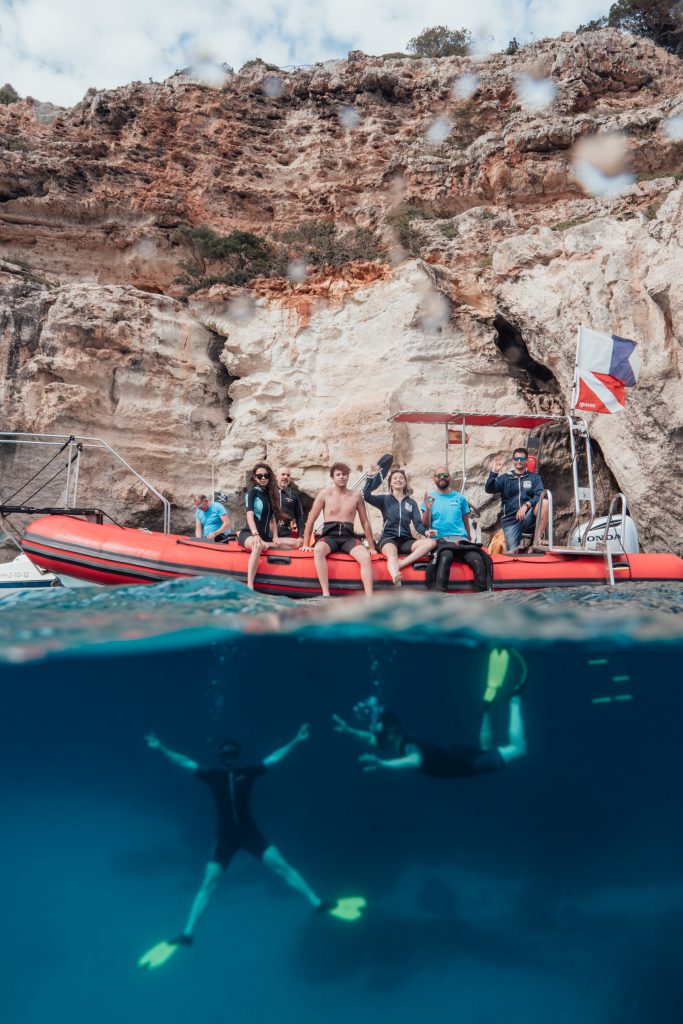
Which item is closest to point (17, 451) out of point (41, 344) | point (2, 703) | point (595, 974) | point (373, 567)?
point (41, 344)

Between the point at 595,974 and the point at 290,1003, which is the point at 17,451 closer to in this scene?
the point at 290,1003

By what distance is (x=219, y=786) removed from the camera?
21.3 feet

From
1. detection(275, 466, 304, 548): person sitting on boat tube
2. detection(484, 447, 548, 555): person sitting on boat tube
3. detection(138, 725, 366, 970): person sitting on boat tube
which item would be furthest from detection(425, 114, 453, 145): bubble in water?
detection(138, 725, 366, 970): person sitting on boat tube

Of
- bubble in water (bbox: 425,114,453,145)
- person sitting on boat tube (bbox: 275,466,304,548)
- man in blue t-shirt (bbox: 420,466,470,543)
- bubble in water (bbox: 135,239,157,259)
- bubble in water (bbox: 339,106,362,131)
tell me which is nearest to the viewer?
man in blue t-shirt (bbox: 420,466,470,543)

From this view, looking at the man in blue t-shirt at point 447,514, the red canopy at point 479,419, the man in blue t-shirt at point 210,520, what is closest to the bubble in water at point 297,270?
the red canopy at point 479,419

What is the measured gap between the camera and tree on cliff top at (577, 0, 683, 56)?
21000mm

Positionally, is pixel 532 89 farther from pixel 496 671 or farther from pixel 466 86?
pixel 496 671

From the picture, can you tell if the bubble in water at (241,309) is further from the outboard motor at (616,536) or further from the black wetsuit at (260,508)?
the outboard motor at (616,536)

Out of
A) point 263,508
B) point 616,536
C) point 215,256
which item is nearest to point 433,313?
point 215,256

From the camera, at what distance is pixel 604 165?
47.7ft

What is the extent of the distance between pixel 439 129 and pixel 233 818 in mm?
18106

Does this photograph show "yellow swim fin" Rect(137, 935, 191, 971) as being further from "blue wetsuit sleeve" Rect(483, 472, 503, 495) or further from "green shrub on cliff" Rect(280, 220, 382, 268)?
"green shrub on cliff" Rect(280, 220, 382, 268)

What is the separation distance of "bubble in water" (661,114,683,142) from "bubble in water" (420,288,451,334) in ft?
21.1

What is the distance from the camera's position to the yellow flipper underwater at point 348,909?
5824 millimetres
